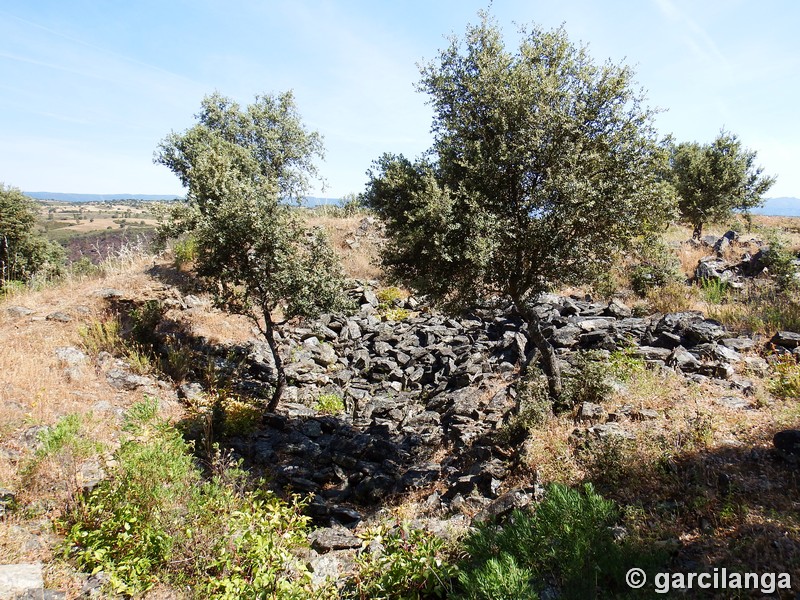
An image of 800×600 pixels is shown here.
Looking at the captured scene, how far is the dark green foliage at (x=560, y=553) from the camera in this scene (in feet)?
12.9

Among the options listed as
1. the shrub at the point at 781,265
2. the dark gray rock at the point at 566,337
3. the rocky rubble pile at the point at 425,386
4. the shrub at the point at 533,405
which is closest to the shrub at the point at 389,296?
the rocky rubble pile at the point at 425,386

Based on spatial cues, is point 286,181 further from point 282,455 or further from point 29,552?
point 29,552

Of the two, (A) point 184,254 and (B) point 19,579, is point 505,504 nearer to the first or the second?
(B) point 19,579

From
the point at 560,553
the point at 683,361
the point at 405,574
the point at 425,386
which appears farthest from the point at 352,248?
the point at 560,553

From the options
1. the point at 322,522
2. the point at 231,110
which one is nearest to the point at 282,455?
the point at 322,522

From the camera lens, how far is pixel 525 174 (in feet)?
29.8

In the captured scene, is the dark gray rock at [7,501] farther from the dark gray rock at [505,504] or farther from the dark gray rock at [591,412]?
the dark gray rock at [591,412]

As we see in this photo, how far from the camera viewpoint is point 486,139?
9.04 m

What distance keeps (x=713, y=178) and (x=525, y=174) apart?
23794 mm

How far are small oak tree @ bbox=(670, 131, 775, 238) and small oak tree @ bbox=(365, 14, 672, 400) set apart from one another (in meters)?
19.8

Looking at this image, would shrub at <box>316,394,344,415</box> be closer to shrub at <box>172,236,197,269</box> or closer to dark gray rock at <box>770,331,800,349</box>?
shrub at <box>172,236,197,269</box>

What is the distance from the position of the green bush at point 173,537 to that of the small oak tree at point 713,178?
28.6 meters

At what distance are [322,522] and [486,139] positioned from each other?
9035 mm

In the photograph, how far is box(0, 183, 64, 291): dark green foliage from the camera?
23016mm
